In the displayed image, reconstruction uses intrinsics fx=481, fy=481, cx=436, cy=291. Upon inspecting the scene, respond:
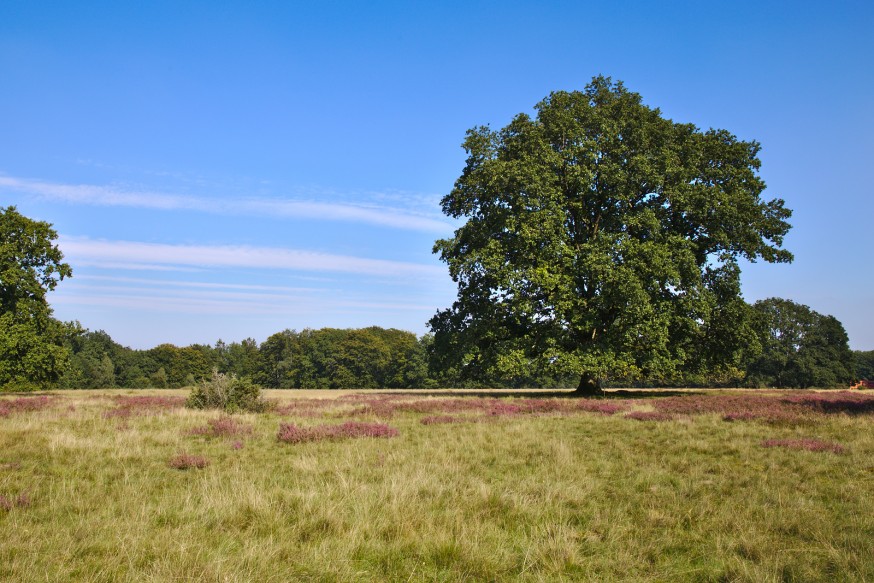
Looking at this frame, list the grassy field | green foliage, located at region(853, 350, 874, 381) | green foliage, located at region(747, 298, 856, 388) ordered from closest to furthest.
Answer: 1. the grassy field
2. green foliage, located at region(747, 298, 856, 388)
3. green foliage, located at region(853, 350, 874, 381)

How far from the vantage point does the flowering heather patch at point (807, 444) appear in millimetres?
10516

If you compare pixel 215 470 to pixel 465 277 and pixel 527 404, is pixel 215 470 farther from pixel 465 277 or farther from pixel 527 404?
pixel 465 277

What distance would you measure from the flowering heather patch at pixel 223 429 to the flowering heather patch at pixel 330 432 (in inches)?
47.4

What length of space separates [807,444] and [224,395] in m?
20.6

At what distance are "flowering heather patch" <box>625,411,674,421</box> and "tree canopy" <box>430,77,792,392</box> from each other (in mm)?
6899

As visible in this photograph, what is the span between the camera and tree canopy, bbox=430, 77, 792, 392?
2578 cm

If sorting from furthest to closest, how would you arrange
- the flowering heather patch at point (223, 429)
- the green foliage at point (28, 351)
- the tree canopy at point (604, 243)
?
the green foliage at point (28, 351) < the tree canopy at point (604, 243) < the flowering heather patch at point (223, 429)

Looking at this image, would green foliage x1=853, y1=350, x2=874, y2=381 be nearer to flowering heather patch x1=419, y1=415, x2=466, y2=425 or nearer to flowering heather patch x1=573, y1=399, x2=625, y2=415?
flowering heather patch x1=573, y1=399, x2=625, y2=415

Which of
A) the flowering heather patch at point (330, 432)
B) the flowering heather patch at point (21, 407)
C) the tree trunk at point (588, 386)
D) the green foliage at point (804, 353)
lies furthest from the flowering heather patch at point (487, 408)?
the green foliage at point (804, 353)

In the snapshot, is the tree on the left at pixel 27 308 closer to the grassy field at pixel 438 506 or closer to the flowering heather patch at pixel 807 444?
the grassy field at pixel 438 506

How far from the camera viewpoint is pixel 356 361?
10319 centimetres

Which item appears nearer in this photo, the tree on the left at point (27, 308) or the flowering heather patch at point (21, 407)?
the flowering heather patch at point (21, 407)

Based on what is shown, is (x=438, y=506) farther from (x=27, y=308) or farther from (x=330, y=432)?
(x=27, y=308)

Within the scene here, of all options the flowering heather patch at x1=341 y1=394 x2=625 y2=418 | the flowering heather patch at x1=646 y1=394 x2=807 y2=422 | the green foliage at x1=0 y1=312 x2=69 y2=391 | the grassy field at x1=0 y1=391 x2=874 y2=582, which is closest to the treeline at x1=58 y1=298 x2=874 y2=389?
the green foliage at x1=0 y1=312 x2=69 y2=391
